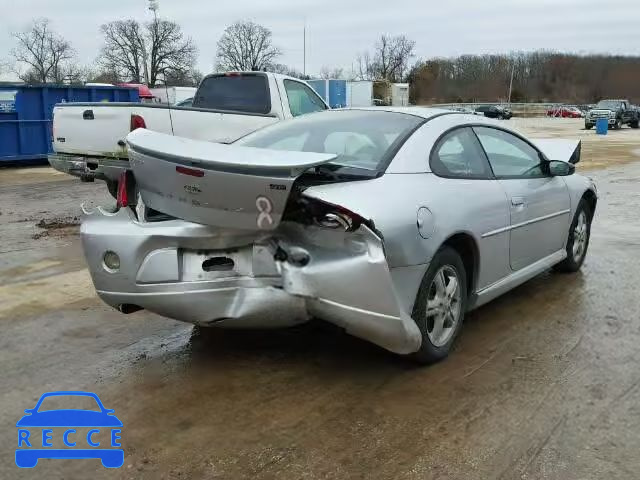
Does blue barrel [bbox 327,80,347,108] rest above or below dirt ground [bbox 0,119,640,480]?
above

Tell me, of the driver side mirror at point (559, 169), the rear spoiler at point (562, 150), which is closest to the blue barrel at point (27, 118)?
the rear spoiler at point (562, 150)

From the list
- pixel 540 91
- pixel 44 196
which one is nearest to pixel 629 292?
pixel 44 196

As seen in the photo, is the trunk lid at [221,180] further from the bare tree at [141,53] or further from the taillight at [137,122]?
the bare tree at [141,53]

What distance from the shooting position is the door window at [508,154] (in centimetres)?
468

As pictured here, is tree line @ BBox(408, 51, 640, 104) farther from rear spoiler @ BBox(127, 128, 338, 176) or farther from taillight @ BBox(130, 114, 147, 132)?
rear spoiler @ BBox(127, 128, 338, 176)

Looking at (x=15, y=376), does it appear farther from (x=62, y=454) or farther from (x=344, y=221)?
(x=344, y=221)

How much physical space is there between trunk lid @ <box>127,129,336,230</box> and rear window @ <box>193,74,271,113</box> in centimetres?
616

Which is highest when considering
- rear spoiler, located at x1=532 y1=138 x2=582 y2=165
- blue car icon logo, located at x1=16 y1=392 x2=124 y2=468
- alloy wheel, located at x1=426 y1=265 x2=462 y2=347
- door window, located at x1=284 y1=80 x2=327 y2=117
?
door window, located at x1=284 y1=80 x2=327 y2=117

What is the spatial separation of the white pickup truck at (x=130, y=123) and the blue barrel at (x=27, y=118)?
832 cm

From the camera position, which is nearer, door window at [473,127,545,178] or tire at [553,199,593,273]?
door window at [473,127,545,178]

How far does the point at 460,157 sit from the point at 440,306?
1074 mm

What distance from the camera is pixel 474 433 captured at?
3139 millimetres

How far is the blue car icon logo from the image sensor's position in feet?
9.74

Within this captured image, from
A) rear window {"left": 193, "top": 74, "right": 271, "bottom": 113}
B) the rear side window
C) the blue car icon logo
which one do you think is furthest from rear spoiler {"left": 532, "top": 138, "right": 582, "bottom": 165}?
the blue car icon logo
